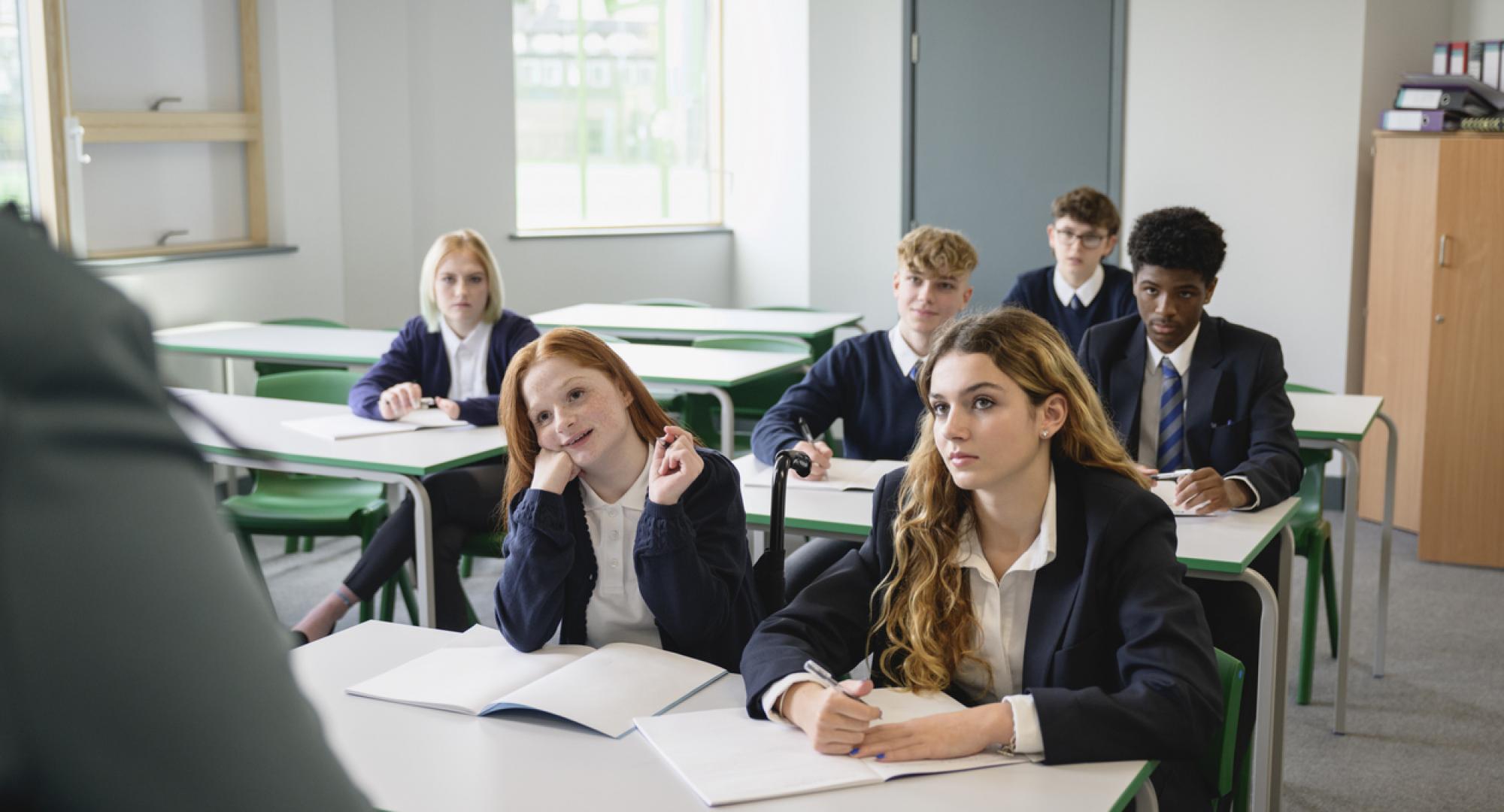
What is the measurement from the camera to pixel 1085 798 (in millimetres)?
1451

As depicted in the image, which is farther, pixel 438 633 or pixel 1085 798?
pixel 438 633

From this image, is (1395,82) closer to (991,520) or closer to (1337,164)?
(1337,164)

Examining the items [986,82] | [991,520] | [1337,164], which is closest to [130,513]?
[991,520]

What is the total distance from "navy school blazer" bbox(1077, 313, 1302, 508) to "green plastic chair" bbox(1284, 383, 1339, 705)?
498 mm

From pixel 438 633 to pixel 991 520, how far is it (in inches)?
34.1

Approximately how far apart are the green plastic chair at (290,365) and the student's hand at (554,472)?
2.56 m

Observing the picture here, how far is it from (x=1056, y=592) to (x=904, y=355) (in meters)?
1.63

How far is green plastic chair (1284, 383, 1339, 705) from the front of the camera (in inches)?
137

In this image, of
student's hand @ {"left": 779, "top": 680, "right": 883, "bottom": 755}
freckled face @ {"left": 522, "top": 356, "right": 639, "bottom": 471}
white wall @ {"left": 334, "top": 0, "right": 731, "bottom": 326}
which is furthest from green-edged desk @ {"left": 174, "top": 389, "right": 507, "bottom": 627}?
white wall @ {"left": 334, "top": 0, "right": 731, "bottom": 326}

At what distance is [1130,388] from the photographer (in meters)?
3.11

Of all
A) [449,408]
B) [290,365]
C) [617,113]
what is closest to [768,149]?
[617,113]

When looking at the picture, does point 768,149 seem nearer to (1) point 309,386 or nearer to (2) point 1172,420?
(1) point 309,386

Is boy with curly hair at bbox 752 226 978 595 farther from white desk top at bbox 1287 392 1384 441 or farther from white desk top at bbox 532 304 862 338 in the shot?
white desk top at bbox 532 304 862 338

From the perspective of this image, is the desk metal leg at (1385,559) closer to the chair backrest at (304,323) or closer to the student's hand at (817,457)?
the student's hand at (817,457)
